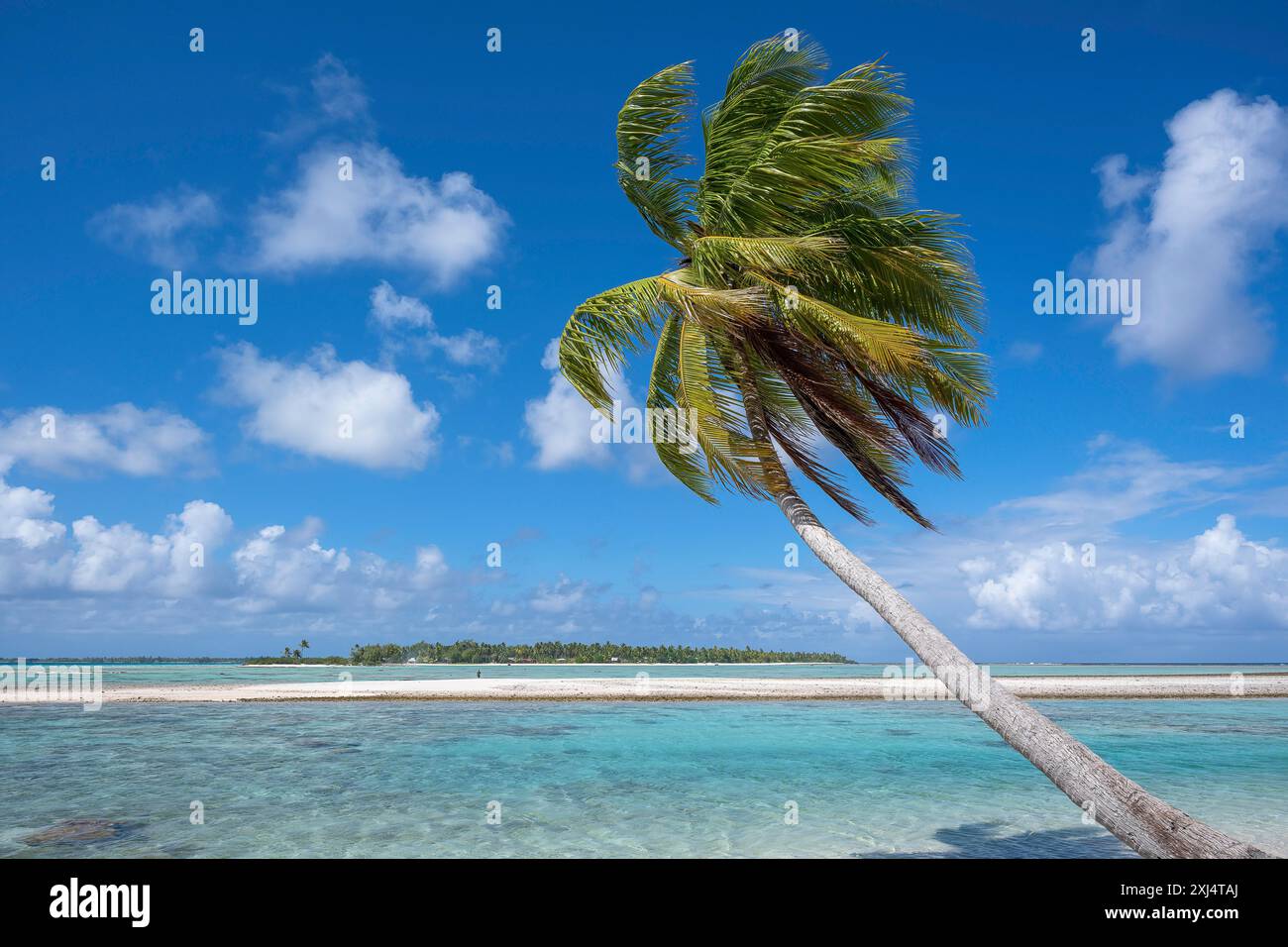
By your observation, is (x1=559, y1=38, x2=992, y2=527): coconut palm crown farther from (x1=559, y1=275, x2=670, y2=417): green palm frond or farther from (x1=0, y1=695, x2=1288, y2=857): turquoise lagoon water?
(x1=0, y1=695, x2=1288, y2=857): turquoise lagoon water

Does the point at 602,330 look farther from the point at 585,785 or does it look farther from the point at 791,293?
the point at 585,785

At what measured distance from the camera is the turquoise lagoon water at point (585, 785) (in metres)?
10.5

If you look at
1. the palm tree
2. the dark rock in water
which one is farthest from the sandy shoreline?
the palm tree

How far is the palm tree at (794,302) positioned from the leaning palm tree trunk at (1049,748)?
46 mm

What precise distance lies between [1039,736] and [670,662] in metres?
129

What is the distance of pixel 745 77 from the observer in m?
7.14

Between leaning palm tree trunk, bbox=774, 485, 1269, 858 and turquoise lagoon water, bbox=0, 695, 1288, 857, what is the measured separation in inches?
227

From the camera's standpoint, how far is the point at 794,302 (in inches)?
246

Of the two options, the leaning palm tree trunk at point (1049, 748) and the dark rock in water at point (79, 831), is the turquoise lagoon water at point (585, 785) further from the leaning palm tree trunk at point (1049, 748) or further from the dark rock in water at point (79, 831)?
the leaning palm tree trunk at point (1049, 748)

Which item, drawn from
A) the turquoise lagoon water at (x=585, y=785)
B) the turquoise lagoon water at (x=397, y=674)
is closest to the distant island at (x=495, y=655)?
the turquoise lagoon water at (x=397, y=674)

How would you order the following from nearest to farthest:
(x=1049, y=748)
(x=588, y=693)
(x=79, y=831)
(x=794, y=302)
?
(x=1049, y=748) < (x=794, y=302) < (x=79, y=831) < (x=588, y=693)

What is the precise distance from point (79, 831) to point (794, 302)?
42.5 feet

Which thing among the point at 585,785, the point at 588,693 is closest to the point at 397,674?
the point at 588,693
